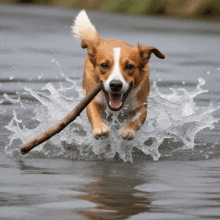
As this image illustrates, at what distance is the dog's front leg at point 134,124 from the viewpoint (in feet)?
21.5

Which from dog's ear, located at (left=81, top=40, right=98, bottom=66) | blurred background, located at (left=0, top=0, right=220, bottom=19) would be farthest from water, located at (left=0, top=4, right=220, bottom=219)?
blurred background, located at (left=0, top=0, right=220, bottom=19)

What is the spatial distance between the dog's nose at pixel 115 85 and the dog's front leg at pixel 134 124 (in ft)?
1.69

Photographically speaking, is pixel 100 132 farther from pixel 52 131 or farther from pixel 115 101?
pixel 52 131

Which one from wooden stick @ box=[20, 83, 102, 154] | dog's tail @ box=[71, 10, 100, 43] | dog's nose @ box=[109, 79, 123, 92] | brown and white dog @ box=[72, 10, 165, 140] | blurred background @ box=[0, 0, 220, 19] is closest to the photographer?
wooden stick @ box=[20, 83, 102, 154]

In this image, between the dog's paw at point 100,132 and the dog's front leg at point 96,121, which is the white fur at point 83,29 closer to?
the dog's front leg at point 96,121

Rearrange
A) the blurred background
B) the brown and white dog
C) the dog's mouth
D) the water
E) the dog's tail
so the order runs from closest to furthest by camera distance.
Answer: the water → the brown and white dog → the dog's mouth → the dog's tail → the blurred background

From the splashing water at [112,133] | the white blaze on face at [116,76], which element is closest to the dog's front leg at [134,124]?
the splashing water at [112,133]

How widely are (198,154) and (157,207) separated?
2.16 m

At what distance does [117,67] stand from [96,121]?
61 cm

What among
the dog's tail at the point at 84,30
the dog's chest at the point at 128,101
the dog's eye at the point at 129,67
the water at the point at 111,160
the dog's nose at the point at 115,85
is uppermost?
the dog's tail at the point at 84,30

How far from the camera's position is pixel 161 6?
30812 mm

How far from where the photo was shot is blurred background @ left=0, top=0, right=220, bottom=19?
2909 centimetres

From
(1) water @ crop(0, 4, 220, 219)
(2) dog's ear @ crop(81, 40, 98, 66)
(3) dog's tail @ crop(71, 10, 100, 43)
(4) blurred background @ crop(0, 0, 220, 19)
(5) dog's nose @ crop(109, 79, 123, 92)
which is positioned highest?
(4) blurred background @ crop(0, 0, 220, 19)

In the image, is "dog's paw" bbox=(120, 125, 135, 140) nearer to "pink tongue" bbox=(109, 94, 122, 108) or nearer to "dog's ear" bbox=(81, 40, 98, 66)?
"pink tongue" bbox=(109, 94, 122, 108)
